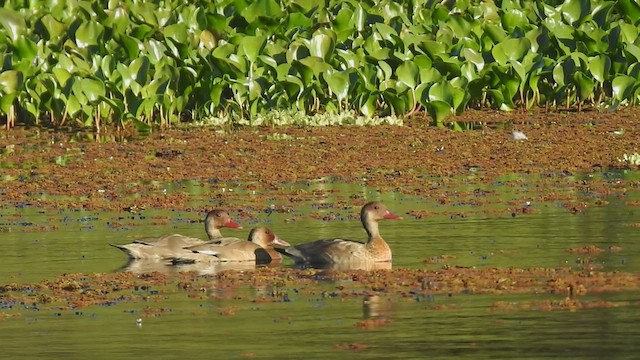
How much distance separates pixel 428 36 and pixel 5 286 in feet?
52.6

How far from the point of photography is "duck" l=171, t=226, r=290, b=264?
14477 mm

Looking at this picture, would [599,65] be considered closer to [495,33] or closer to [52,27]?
[495,33]

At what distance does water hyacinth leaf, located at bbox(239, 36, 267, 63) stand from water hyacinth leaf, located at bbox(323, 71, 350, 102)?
49.7 inches

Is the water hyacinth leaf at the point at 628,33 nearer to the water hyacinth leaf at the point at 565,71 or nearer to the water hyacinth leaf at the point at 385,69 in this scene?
the water hyacinth leaf at the point at 565,71

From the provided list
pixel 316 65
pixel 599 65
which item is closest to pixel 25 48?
pixel 316 65

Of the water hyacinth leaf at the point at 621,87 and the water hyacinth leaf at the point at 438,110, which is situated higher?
the water hyacinth leaf at the point at 621,87

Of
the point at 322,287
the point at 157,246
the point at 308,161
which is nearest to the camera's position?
the point at 322,287

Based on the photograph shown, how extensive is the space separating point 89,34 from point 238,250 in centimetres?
1343

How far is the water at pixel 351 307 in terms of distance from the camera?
388 inches

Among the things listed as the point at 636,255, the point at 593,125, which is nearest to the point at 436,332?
the point at 636,255

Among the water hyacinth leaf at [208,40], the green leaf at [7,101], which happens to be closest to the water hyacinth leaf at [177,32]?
the water hyacinth leaf at [208,40]

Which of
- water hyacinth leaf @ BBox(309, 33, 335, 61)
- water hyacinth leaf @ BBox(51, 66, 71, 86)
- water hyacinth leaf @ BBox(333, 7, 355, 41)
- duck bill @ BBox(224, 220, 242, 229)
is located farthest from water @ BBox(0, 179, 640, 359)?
water hyacinth leaf @ BBox(333, 7, 355, 41)

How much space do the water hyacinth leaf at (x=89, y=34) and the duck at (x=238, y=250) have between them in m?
13.1

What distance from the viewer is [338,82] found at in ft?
84.5
